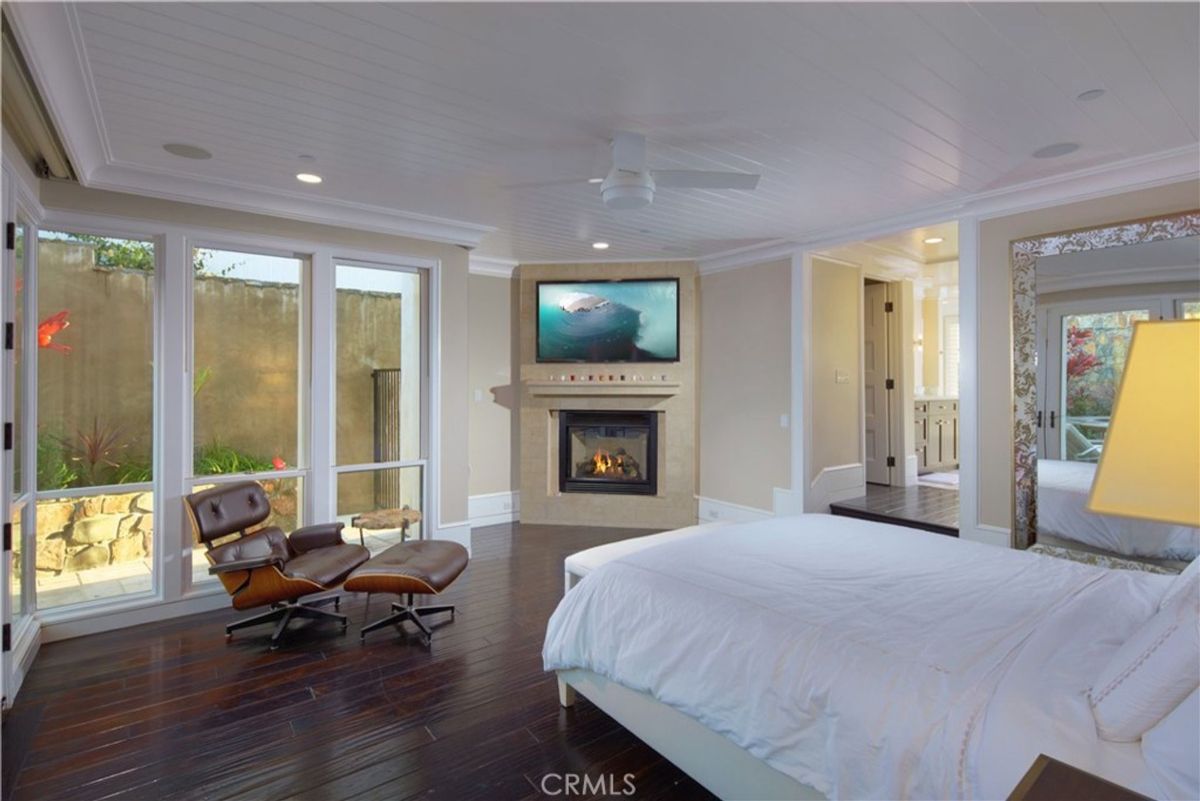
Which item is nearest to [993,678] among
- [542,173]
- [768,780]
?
[768,780]

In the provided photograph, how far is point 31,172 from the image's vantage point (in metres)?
3.00

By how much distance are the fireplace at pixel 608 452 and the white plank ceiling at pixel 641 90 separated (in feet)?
8.63

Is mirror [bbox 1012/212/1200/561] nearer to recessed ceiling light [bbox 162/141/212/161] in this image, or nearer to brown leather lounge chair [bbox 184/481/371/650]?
brown leather lounge chair [bbox 184/481/371/650]

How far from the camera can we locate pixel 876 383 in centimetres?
664

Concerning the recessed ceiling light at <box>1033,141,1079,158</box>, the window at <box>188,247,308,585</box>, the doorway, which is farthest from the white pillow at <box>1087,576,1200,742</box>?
the doorway

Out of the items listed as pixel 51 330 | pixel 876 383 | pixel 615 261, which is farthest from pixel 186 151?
pixel 876 383

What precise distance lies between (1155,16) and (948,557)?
2.00m

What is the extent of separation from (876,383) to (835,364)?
5.48ft

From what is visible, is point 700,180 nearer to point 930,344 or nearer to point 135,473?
point 135,473

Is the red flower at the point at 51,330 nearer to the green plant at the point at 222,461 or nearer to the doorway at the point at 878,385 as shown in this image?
the green plant at the point at 222,461

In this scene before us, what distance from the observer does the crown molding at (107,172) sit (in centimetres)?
197

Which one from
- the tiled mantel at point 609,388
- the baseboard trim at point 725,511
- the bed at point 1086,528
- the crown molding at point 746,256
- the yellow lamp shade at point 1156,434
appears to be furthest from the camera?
the tiled mantel at point 609,388

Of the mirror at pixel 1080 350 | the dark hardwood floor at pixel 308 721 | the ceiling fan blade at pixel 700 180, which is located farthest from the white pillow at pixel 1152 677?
the mirror at pixel 1080 350

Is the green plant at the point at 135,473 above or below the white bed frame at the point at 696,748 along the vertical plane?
above
